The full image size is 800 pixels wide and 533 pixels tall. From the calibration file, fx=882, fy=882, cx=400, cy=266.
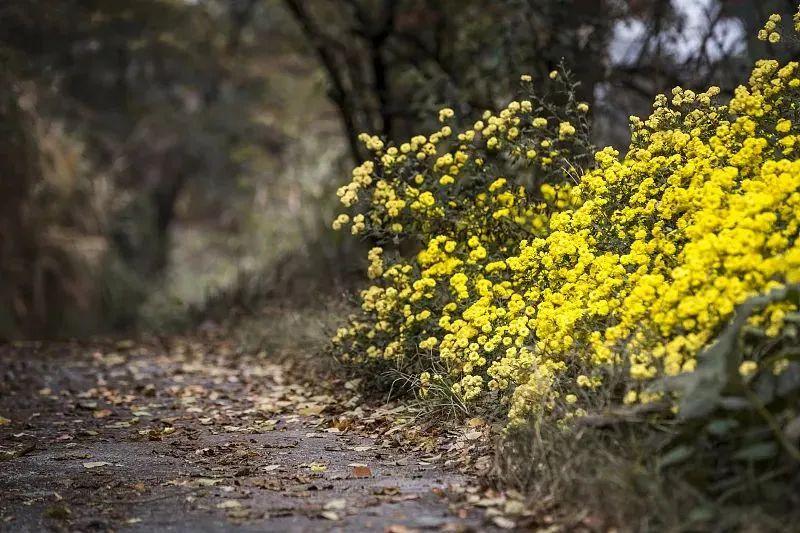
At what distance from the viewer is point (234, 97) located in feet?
52.0

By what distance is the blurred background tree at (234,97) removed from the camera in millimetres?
8188

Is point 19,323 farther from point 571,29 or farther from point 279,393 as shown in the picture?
point 571,29

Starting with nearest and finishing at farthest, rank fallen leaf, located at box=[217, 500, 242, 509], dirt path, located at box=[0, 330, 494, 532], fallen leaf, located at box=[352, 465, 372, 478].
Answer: dirt path, located at box=[0, 330, 494, 532] < fallen leaf, located at box=[217, 500, 242, 509] < fallen leaf, located at box=[352, 465, 372, 478]

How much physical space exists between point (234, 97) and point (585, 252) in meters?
12.4

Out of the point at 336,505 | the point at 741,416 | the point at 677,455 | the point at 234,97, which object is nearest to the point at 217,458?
the point at 336,505

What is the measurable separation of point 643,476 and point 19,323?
9681 millimetres

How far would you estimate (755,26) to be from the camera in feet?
24.7

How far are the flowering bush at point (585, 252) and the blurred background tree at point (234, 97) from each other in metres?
2.12

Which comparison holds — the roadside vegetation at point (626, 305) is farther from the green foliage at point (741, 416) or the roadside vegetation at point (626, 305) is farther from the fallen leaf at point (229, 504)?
the fallen leaf at point (229, 504)

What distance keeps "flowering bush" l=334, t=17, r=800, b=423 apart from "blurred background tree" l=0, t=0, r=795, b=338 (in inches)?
83.7

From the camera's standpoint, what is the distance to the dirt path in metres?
3.45

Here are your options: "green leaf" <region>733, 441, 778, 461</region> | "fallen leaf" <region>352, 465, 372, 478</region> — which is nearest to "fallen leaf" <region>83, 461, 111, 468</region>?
"fallen leaf" <region>352, 465, 372, 478</region>

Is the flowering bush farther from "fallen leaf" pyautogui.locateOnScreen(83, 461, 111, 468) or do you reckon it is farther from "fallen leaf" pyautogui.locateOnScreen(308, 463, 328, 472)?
"fallen leaf" pyautogui.locateOnScreen(83, 461, 111, 468)

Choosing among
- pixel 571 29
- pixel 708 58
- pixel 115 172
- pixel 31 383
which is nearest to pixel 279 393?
pixel 31 383
